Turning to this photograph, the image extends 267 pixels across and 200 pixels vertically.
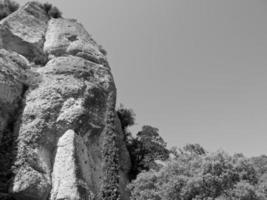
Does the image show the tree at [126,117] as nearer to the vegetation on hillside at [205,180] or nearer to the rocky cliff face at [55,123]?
the rocky cliff face at [55,123]

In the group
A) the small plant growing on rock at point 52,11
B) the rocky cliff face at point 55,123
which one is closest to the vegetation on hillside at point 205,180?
the rocky cliff face at point 55,123

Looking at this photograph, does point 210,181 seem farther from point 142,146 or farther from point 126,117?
point 126,117

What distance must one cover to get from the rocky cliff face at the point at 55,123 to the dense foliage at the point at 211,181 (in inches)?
130

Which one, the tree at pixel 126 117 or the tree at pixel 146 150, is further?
the tree at pixel 126 117

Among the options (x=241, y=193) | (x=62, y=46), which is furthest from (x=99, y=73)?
(x=241, y=193)

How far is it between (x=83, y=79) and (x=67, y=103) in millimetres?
3148

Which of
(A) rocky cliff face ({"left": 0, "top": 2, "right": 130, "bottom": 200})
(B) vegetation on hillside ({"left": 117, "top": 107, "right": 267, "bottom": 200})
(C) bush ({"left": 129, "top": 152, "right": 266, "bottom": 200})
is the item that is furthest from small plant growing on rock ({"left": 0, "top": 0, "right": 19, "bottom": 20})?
(C) bush ({"left": 129, "top": 152, "right": 266, "bottom": 200})

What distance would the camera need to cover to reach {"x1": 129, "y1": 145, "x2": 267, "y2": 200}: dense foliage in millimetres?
11102

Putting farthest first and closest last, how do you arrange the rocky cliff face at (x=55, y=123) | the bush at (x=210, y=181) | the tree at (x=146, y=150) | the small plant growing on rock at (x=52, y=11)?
the small plant growing on rock at (x=52, y=11)
the tree at (x=146, y=150)
the rocky cliff face at (x=55, y=123)
the bush at (x=210, y=181)

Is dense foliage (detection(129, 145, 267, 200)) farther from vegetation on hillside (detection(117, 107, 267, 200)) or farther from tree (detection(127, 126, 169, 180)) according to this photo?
tree (detection(127, 126, 169, 180))

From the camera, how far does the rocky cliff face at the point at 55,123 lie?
43.3 ft

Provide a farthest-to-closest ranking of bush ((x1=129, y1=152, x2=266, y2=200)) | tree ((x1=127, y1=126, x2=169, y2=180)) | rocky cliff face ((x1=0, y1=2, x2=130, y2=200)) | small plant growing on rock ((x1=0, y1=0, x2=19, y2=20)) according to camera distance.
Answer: small plant growing on rock ((x1=0, y1=0, x2=19, y2=20)) < tree ((x1=127, y1=126, x2=169, y2=180)) < rocky cliff face ((x1=0, y1=2, x2=130, y2=200)) < bush ((x1=129, y1=152, x2=266, y2=200))

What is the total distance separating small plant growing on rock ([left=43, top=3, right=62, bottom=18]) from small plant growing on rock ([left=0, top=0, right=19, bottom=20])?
322 cm

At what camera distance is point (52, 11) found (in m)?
28.9
